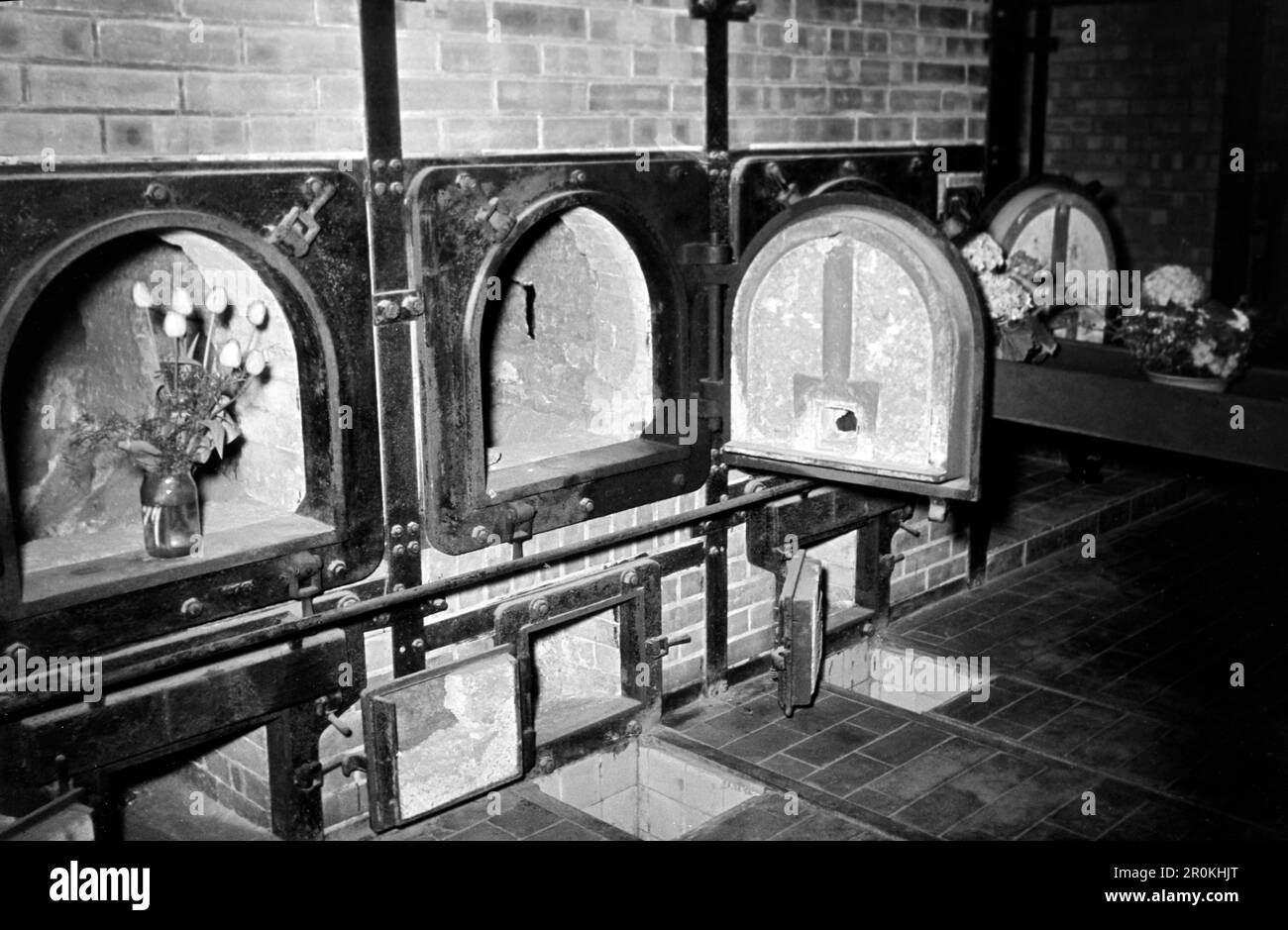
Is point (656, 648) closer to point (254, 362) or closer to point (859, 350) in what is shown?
point (859, 350)

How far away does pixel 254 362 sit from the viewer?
297 centimetres

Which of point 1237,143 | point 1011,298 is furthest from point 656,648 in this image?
point 1237,143

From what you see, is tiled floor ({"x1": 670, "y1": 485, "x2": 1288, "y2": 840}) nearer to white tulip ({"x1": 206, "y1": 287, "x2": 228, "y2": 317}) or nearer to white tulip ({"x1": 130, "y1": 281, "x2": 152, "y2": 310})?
white tulip ({"x1": 206, "y1": 287, "x2": 228, "y2": 317})

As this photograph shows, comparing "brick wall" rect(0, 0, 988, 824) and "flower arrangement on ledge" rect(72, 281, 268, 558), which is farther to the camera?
"flower arrangement on ledge" rect(72, 281, 268, 558)

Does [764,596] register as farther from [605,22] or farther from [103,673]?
[103,673]

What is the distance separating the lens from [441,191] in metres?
3.13

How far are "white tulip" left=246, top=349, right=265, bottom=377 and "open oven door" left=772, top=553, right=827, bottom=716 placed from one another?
6.04 ft

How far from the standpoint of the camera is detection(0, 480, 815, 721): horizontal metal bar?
2.69m

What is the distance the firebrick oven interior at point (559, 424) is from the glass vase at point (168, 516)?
10mm

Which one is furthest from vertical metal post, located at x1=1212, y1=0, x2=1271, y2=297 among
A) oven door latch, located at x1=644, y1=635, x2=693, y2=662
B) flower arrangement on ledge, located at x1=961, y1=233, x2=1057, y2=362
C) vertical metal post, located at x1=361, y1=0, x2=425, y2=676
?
vertical metal post, located at x1=361, y1=0, x2=425, y2=676

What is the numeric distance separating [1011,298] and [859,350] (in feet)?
3.20

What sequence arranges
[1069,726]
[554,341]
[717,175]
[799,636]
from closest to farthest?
[717,175] → [799,636] → [1069,726] → [554,341]

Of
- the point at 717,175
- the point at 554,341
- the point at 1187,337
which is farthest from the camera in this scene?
the point at 554,341
